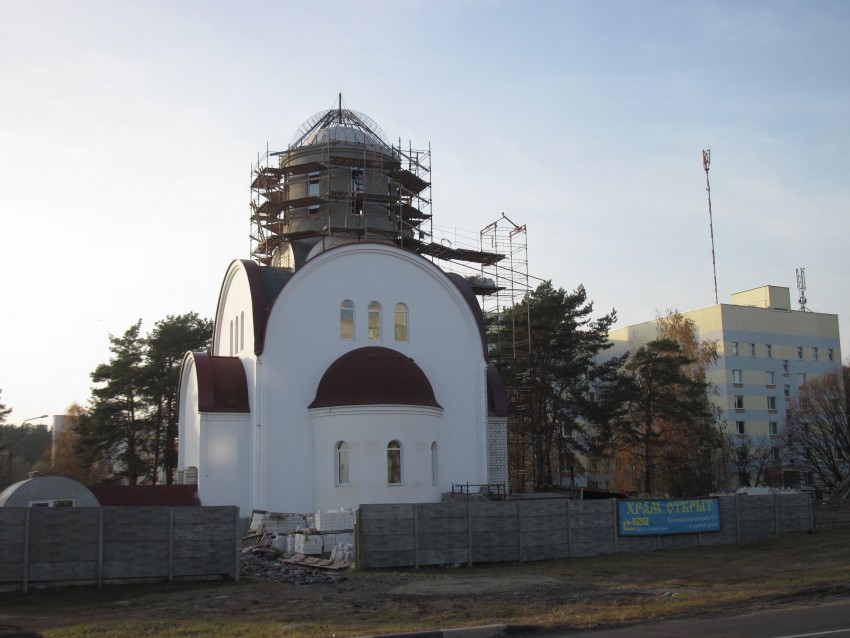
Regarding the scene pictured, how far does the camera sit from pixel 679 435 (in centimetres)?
4384

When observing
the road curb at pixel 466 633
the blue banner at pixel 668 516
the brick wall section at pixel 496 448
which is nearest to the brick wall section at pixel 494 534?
the blue banner at pixel 668 516

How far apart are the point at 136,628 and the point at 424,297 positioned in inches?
766

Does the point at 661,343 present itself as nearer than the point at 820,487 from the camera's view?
Yes

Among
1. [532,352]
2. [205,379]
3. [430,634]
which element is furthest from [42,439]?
[430,634]

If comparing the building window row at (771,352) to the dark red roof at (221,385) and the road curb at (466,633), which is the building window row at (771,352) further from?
the road curb at (466,633)

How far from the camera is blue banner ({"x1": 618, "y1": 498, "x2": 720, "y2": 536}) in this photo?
2178cm

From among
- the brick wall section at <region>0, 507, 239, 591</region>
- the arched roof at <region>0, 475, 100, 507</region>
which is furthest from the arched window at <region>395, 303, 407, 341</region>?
the brick wall section at <region>0, 507, 239, 591</region>

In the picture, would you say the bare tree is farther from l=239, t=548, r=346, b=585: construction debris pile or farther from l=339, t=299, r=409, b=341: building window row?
l=239, t=548, r=346, b=585: construction debris pile

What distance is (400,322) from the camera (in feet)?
97.8

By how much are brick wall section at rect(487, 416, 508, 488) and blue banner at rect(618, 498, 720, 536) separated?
9517mm

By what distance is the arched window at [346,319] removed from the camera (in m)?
29.0

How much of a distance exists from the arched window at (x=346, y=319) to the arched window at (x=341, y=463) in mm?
3954

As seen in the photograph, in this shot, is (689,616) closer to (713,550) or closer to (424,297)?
(713,550)

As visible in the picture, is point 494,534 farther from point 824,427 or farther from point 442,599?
point 824,427
